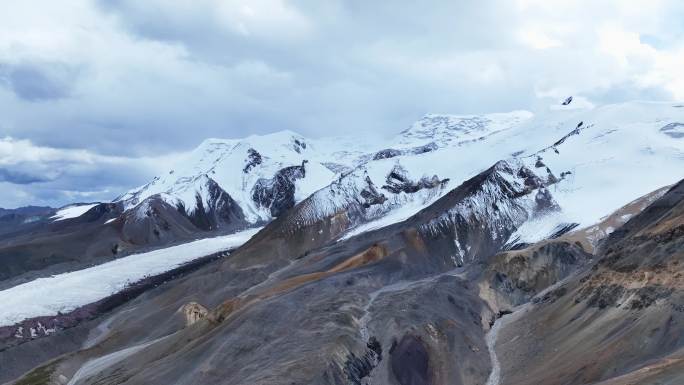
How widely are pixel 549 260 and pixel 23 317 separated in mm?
114887

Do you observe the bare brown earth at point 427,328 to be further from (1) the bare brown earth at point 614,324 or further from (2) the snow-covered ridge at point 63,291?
(2) the snow-covered ridge at point 63,291

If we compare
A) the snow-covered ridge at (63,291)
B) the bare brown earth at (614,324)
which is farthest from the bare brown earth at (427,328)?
the snow-covered ridge at (63,291)

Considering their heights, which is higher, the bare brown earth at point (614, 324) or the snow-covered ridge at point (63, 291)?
the snow-covered ridge at point (63, 291)

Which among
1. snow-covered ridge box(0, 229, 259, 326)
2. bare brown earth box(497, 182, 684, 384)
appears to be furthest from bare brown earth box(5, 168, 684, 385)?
→ snow-covered ridge box(0, 229, 259, 326)

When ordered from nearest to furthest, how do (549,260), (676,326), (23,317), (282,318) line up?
(676,326)
(282,318)
(549,260)
(23,317)

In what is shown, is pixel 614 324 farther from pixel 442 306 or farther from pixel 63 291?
pixel 63 291

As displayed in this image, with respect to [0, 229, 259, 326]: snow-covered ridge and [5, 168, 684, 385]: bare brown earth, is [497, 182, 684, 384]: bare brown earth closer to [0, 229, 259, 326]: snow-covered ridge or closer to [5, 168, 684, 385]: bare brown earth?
[5, 168, 684, 385]: bare brown earth

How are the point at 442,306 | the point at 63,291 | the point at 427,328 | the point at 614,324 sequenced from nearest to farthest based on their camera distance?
the point at 614,324, the point at 427,328, the point at 442,306, the point at 63,291

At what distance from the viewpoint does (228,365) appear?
220 ft

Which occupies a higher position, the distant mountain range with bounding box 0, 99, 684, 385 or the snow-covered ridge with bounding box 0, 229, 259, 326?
the snow-covered ridge with bounding box 0, 229, 259, 326

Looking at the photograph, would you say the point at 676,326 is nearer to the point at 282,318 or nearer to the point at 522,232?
the point at 282,318

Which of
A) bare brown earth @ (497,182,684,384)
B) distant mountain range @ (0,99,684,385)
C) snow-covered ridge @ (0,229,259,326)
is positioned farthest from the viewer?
snow-covered ridge @ (0,229,259,326)

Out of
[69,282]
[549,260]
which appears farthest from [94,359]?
[69,282]

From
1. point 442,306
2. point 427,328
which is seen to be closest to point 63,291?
point 442,306
